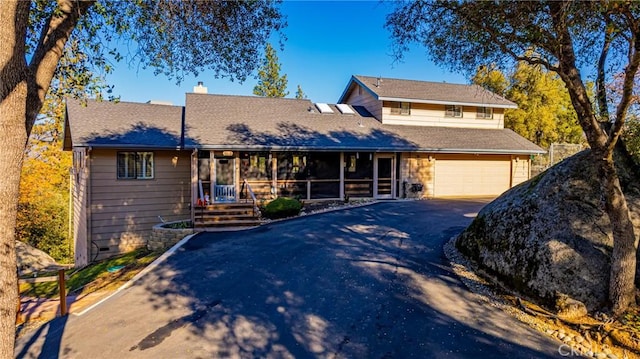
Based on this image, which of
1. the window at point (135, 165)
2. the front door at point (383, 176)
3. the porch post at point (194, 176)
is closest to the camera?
the porch post at point (194, 176)

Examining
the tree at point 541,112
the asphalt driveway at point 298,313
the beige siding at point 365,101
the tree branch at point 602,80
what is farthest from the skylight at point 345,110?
the tree branch at point 602,80

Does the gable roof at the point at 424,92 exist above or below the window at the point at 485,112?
above

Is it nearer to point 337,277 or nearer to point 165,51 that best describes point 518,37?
point 337,277

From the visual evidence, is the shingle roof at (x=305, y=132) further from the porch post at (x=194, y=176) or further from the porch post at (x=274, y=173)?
the porch post at (x=274, y=173)

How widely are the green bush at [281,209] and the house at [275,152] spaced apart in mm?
2357

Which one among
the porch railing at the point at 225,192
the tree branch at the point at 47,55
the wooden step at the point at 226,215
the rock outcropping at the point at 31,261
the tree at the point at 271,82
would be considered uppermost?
the tree at the point at 271,82

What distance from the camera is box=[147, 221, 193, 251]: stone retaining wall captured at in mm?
11188

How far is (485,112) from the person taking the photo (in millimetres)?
22078

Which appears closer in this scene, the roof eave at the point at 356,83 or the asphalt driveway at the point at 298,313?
the asphalt driveway at the point at 298,313

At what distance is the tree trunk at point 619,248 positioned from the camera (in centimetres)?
534

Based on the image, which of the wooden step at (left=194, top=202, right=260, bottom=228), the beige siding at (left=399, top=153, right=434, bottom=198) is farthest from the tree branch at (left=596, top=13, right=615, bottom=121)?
the beige siding at (left=399, top=153, right=434, bottom=198)

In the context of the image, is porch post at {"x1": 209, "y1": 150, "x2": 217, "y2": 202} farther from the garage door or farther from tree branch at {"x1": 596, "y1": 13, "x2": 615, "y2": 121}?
tree branch at {"x1": 596, "y1": 13, "x2": 615, "y2": 121}

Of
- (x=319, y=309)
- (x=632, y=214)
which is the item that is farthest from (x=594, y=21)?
(x=319, y=309)

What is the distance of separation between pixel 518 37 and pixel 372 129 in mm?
12860
